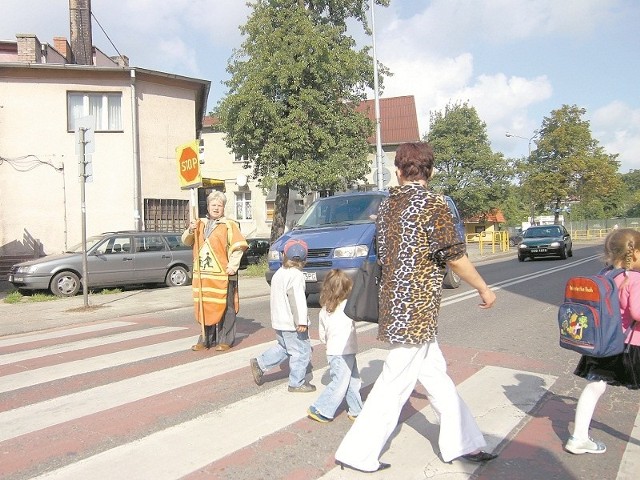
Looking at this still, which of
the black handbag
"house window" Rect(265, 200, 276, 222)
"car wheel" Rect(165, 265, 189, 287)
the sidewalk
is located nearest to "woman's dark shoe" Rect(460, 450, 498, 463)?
the black handbag

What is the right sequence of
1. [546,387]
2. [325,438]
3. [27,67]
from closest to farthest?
[325,438] < [546,387] < [27,67]

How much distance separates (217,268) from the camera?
6332 mm

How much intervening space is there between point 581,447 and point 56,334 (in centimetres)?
738

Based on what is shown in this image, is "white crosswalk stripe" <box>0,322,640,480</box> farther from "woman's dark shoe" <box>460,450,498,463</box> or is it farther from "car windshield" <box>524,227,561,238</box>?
"car windshield" <box>524,227,561,238</box>

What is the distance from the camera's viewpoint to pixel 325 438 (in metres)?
3.79

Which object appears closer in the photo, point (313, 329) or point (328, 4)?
point (313, 329)

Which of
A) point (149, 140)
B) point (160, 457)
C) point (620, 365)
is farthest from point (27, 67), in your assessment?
point (620, 365)

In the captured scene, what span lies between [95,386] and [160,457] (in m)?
2.00

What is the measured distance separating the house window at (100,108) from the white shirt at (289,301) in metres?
17.1

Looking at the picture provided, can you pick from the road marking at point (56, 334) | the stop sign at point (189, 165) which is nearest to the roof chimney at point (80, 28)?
the stop sign at point (189, 165)

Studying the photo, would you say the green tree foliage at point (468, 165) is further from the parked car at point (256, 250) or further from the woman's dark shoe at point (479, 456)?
the woman's dark shoe at point (479, 456)

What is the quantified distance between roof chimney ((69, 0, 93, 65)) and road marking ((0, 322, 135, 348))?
67.4ft

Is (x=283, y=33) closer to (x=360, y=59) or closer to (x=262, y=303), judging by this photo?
(x=360, y=59)

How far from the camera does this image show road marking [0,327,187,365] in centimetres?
660
